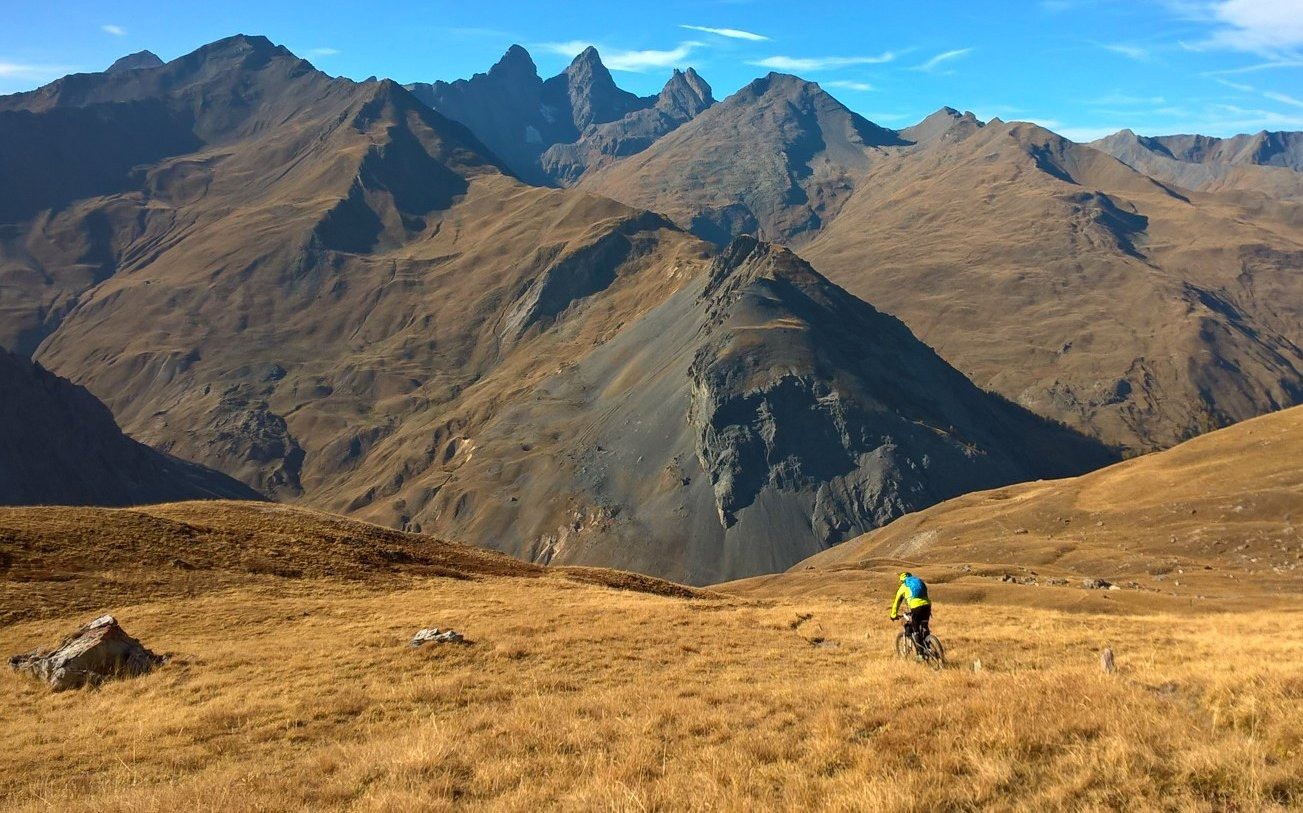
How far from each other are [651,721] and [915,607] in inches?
380

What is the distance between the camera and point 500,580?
1661 inches

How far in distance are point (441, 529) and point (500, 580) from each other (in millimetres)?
146204

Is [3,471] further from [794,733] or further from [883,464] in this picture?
[794,733]

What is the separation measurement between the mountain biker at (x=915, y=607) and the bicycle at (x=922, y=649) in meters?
0.08

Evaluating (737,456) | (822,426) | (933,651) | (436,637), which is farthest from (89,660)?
(822,426)

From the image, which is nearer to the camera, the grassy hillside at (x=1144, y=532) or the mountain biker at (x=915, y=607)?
the mountain biker at (x=915, y=607)

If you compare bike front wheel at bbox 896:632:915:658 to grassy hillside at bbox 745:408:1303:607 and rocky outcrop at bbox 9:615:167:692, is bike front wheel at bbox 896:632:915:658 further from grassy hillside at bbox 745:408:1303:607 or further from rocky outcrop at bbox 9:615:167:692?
grassy hillside at bbox 745:408:1303:607

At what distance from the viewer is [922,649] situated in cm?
2081

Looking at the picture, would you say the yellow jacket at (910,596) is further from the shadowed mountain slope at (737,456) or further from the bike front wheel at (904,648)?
the shadowed mountain slope at (737,456)

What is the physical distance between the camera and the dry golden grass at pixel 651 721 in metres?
9.94

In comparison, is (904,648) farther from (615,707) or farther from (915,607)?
(615,707)

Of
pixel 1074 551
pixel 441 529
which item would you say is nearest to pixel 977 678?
pixel 1074 551

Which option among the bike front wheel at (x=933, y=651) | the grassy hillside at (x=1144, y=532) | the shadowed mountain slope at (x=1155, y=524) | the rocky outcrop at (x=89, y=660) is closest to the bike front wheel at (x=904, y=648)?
the bike front wheel at (x=933, y=651)

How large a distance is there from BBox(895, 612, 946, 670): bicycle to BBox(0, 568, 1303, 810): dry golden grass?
1.31m
